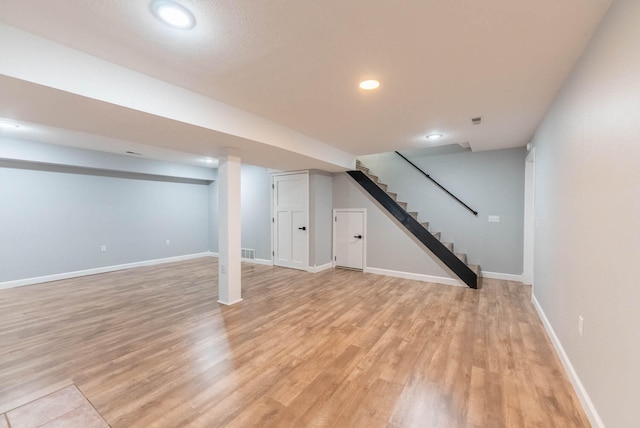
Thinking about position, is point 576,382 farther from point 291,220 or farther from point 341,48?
point 291,220

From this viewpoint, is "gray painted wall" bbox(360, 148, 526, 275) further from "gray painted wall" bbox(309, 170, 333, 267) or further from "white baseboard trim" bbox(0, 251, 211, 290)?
"white baseboard trim" bbox(0, 251, 211, 290)

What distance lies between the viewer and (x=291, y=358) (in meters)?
2.39

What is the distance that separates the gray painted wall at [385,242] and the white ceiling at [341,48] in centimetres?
279

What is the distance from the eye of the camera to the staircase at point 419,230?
4.58 metres

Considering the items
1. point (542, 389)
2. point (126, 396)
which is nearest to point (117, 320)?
point (126, 396)

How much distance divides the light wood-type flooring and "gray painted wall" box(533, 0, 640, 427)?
1.47ft

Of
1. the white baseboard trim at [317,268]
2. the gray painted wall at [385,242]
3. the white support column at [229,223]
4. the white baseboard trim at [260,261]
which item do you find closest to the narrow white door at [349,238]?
the gray painted wall at [385,242]

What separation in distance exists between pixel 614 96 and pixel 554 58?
80 cm

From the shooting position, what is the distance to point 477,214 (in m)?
5.08

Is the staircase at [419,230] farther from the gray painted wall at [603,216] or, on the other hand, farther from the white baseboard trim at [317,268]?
the gray painted wall at [603,216]

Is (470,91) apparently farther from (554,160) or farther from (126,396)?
(126,396)

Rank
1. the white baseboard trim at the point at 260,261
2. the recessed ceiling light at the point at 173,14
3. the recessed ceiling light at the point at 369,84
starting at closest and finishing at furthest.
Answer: the recessed ceiling light at the point at 173,14
the recessed ceiling light at the point at 369,84
the white baseboard trim at the point at 260,261

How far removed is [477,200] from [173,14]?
Result: 5402 millimetres

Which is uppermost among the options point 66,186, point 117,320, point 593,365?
point 66,186
